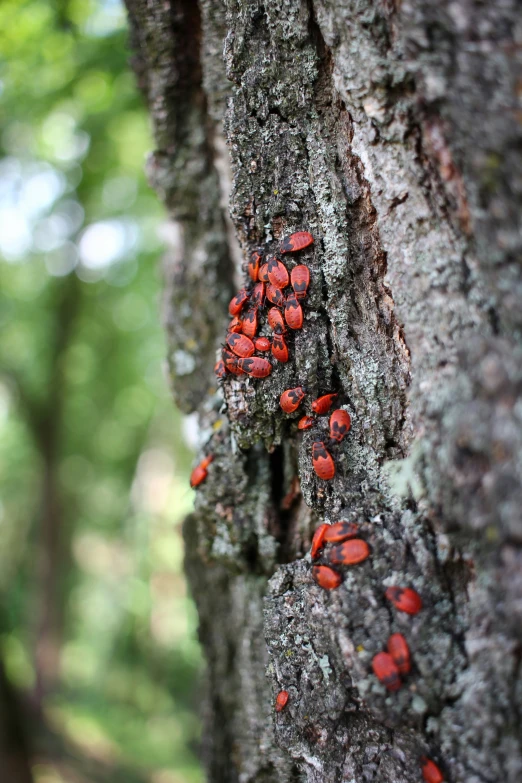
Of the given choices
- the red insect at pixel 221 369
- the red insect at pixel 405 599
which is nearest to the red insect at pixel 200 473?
the red insect at pixel 221 369

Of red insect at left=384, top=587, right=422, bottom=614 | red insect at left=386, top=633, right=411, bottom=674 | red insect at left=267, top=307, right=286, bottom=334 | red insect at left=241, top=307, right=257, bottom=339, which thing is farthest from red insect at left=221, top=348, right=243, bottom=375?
red insect at left=386, top=633, right=411, bottom=674

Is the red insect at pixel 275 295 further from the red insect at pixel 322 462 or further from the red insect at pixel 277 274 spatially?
the red insect at pixel 322 462

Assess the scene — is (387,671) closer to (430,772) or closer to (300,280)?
(430,772)

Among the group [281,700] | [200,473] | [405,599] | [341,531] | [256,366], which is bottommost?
[281,700]

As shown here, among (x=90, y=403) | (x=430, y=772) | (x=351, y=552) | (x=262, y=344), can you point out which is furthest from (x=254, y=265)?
(x=90, y=403)

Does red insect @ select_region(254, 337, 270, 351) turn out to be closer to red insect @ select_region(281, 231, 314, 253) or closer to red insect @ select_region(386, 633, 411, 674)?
red insect @ select_region(281, 231, 314, 253)

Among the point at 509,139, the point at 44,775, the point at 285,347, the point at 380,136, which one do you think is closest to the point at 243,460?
the point at 285,347

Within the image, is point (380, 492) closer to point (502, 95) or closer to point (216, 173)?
point (502, 95)
